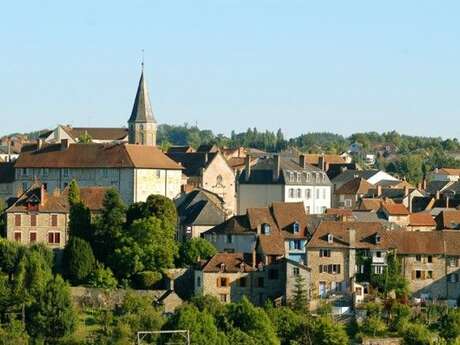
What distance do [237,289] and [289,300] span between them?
2355 millimetres

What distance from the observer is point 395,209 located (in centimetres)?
7681

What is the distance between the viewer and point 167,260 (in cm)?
6222

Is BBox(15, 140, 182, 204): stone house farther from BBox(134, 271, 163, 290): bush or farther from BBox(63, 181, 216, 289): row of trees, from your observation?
BBox(134, 271, 163, 290): bush

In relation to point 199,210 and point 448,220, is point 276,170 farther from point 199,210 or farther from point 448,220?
point 199,210

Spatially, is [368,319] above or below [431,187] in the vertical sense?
below

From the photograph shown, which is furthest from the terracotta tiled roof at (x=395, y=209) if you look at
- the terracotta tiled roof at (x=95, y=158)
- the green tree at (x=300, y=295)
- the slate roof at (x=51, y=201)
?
the green tree at (x=300, y=295)

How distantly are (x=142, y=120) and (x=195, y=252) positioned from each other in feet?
103

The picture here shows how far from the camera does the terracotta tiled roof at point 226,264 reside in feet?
197

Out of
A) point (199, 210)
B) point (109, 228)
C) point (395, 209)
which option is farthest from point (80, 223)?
point (395, 209)

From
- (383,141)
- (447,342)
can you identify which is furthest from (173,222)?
(383,141)

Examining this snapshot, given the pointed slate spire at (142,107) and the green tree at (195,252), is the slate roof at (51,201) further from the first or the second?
the pointed slate spire at (142,107)

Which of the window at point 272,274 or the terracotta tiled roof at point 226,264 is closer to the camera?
the terracotta tiled roof at point 226,264

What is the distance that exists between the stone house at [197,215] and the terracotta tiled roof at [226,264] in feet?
24.8

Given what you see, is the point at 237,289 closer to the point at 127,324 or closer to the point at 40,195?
the point at 127,324
